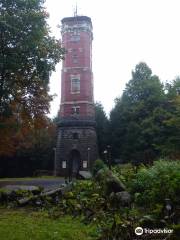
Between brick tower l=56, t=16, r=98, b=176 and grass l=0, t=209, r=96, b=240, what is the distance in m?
30.3

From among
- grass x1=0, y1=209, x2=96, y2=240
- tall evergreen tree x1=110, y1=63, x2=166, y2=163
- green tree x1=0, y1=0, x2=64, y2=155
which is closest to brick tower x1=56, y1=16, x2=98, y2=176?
tall evergreen tree x1=110, y1=63, x2=166, y2=163

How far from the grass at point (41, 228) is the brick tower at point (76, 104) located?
1192 inches

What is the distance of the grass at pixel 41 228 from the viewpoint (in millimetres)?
7727

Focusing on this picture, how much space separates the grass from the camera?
25.3ft

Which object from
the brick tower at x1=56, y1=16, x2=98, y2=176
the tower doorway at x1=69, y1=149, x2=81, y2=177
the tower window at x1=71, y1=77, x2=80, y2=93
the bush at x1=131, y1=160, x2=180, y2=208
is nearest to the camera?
the bush at x1=131, y1=160, x2=180, y2=208

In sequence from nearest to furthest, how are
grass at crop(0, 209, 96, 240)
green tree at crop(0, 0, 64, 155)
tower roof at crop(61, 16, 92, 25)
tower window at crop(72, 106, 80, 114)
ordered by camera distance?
grass at crop(0, 209, 96, 240) → green tree at crop(0, 0, 64, 155) → tower window at crop(72, 106, 80, 114) → tower roof at crop(61, 16, 92, 25)

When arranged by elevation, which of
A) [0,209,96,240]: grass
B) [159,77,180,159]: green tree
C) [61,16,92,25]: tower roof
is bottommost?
[0,209,96,240]: grass

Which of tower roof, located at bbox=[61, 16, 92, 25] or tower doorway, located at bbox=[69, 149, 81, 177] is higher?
tower roof, located at bbox=[61, 16, 92, 25]

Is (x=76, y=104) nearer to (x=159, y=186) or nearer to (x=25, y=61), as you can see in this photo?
(x=25, y=61)

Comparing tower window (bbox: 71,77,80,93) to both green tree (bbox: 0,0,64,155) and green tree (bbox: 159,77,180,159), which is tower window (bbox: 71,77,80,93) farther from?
green tree (bbox: 0,0,64,155)

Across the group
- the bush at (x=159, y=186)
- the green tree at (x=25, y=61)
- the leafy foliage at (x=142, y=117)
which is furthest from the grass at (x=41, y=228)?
the leafy foliage at (x=142, y=117)

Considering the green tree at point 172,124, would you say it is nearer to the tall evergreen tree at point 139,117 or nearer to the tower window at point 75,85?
the tall evergreen tree at point 139,117

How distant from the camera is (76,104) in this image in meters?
41.8

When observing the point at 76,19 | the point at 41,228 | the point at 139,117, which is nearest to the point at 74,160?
the point at 139,117
